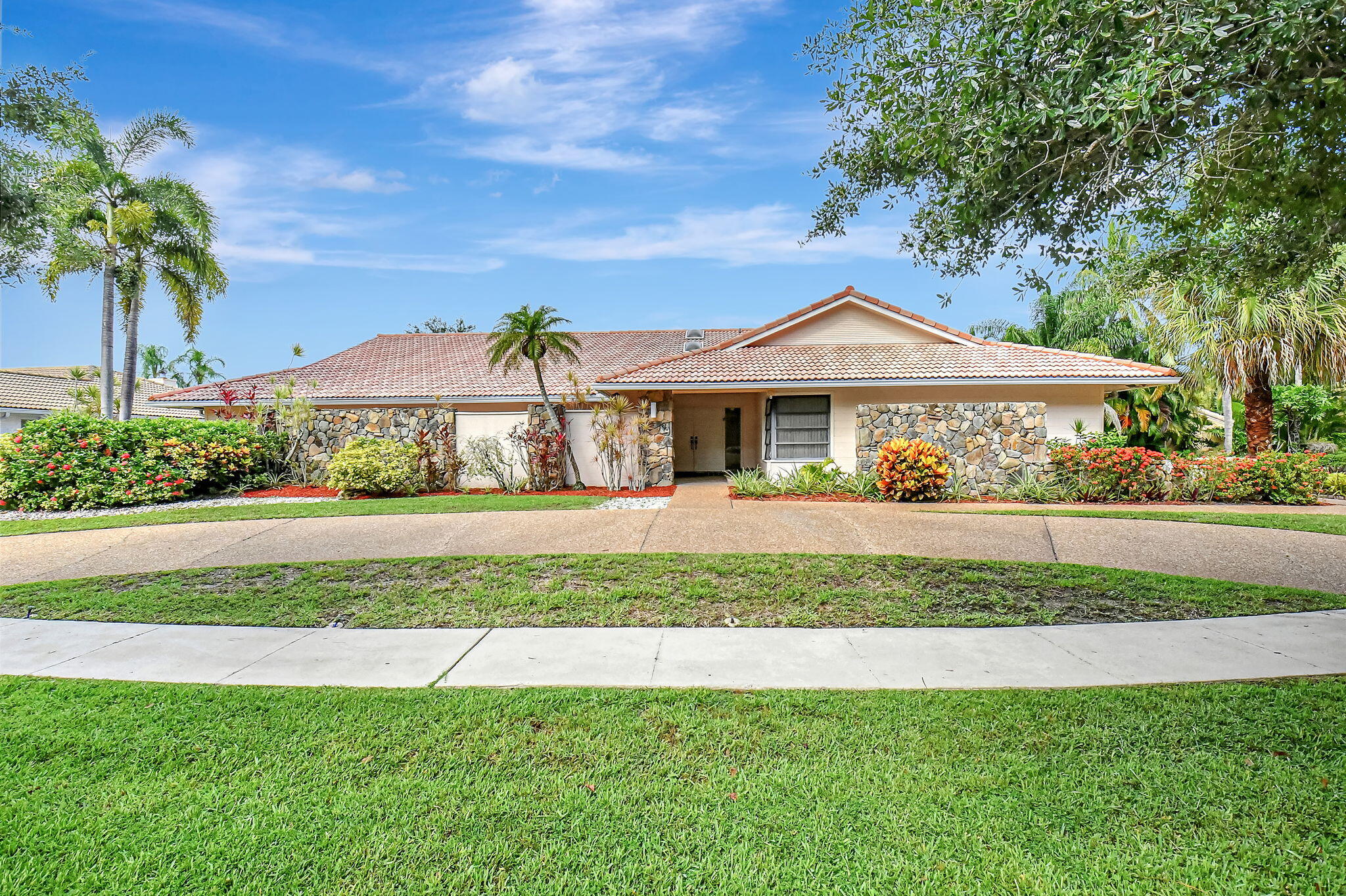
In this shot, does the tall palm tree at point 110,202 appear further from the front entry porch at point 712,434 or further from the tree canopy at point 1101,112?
the tree canopy at point 1101,112

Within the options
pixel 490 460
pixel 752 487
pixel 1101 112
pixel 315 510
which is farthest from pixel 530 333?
pixel 1101 112

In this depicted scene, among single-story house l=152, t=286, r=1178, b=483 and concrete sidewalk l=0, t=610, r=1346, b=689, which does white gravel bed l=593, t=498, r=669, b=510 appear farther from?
concrete sidewalk l=0, t=610, r=1346, b=689

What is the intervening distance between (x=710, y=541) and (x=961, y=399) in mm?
8943

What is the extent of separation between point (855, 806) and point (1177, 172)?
18.2 feet

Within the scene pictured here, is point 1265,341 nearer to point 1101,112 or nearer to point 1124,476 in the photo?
point 1124,476

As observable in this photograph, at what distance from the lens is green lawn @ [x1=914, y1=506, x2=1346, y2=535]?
10.1 metres

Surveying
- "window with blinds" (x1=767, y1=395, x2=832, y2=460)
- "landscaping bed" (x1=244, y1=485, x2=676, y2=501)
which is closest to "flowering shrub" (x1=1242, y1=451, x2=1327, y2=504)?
"window with blinds" (x1=767, y1=395, x2=832, y2=460)

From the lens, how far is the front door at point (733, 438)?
64.7 ft

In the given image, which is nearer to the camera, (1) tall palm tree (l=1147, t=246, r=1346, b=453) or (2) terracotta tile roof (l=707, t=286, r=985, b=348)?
(1) tall palm tree (l=1147, t=246, r=1346, b=453)

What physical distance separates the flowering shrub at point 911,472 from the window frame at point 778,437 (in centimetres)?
209

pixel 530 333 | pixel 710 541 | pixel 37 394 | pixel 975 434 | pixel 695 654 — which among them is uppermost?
pixel 530 333

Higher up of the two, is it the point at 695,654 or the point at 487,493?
the point at 487,493

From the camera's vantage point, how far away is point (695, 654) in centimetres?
516

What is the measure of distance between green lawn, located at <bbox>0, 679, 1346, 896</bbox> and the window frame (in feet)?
37.5
